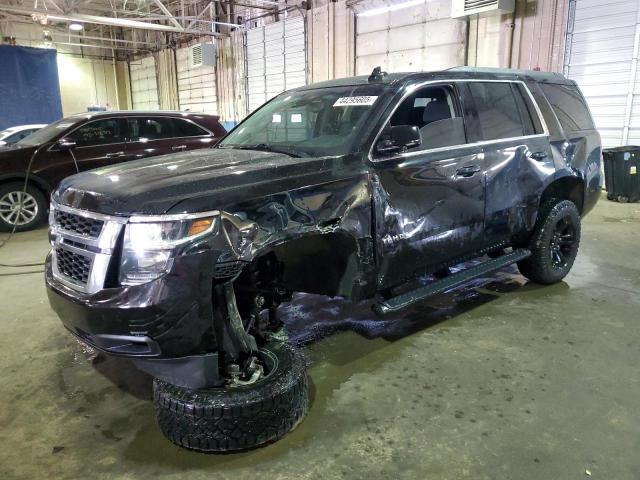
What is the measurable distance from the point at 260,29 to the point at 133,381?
1480 centimetres

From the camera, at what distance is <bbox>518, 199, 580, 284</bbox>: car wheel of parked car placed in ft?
14.2

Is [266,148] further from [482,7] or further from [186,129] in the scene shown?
[482,7]

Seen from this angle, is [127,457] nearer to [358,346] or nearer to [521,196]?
[358,346]

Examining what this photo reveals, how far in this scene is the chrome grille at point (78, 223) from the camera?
2.33 meters

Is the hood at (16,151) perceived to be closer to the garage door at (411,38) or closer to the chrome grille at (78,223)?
the chrome grille at (78,223)

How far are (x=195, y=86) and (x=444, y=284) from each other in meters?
18.2

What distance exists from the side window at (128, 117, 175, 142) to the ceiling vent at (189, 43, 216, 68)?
1055 centimetres

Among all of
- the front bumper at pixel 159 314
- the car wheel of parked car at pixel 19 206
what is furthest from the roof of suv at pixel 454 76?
the car wheel of parked car at pixel 19 206

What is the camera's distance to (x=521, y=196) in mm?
4004

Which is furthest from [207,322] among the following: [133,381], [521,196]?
[521,196]

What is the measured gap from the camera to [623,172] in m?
8.87

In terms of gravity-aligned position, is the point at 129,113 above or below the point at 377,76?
below

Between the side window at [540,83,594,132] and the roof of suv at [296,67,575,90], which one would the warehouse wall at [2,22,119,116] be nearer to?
the roof of suv at [296,67,575,90]

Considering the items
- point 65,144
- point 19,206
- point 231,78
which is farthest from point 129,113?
point 231,78
